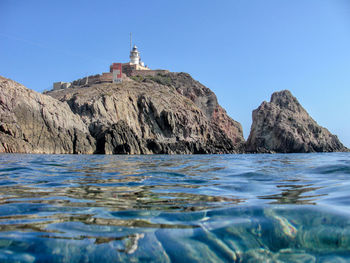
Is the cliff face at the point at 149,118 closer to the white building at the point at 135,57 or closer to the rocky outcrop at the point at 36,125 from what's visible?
the rocky outcrop at the point at 36,125

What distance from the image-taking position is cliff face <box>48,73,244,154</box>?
50.7 m

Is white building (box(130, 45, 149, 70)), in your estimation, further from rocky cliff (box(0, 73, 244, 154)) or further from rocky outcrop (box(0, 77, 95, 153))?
rocky outcrop (box(0, 77, 95, 153))

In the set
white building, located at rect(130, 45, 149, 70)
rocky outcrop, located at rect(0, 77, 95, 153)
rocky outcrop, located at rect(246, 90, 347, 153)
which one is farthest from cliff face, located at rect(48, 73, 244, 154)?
white building, located at rect(130, 45, 149, 70)

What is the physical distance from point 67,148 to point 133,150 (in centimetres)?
1023

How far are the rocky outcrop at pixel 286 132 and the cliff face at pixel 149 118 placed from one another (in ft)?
26.7

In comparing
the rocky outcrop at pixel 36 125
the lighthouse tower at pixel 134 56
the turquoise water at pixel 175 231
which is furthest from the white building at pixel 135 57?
the turquoise water at pixel 175 231

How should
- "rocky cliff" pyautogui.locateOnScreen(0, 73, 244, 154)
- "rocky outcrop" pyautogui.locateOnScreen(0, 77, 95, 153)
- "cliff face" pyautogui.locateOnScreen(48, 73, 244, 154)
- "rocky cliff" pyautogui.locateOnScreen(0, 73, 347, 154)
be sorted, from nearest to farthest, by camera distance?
1. "rocky outcrop" pyautogui.locateOnScreen(0, 77, 95, 153)
2. "rocky cliff" pyautogui.locateOnScreen(0, 73, 244, 154)
3. "rocky cliff" pyautogui.locateOnScreen(0, 73, 347, 154)
4. "cliff face" pyautogui.locateOnScreen(48, 73, 244, 154)

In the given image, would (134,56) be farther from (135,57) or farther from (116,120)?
(116,120)

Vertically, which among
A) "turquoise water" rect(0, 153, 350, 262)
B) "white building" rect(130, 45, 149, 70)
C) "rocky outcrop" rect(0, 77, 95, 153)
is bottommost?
"turquoise water" rect(0, 153, 350, 262)

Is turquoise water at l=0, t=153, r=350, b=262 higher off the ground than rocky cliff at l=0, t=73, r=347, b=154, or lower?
lower

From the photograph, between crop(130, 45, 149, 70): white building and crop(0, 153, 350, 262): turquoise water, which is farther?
crop(130, 45, 149, 70): white building

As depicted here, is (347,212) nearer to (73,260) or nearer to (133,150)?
(73,260)

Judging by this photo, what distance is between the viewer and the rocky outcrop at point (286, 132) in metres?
79.3

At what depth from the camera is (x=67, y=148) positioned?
43156 mm
